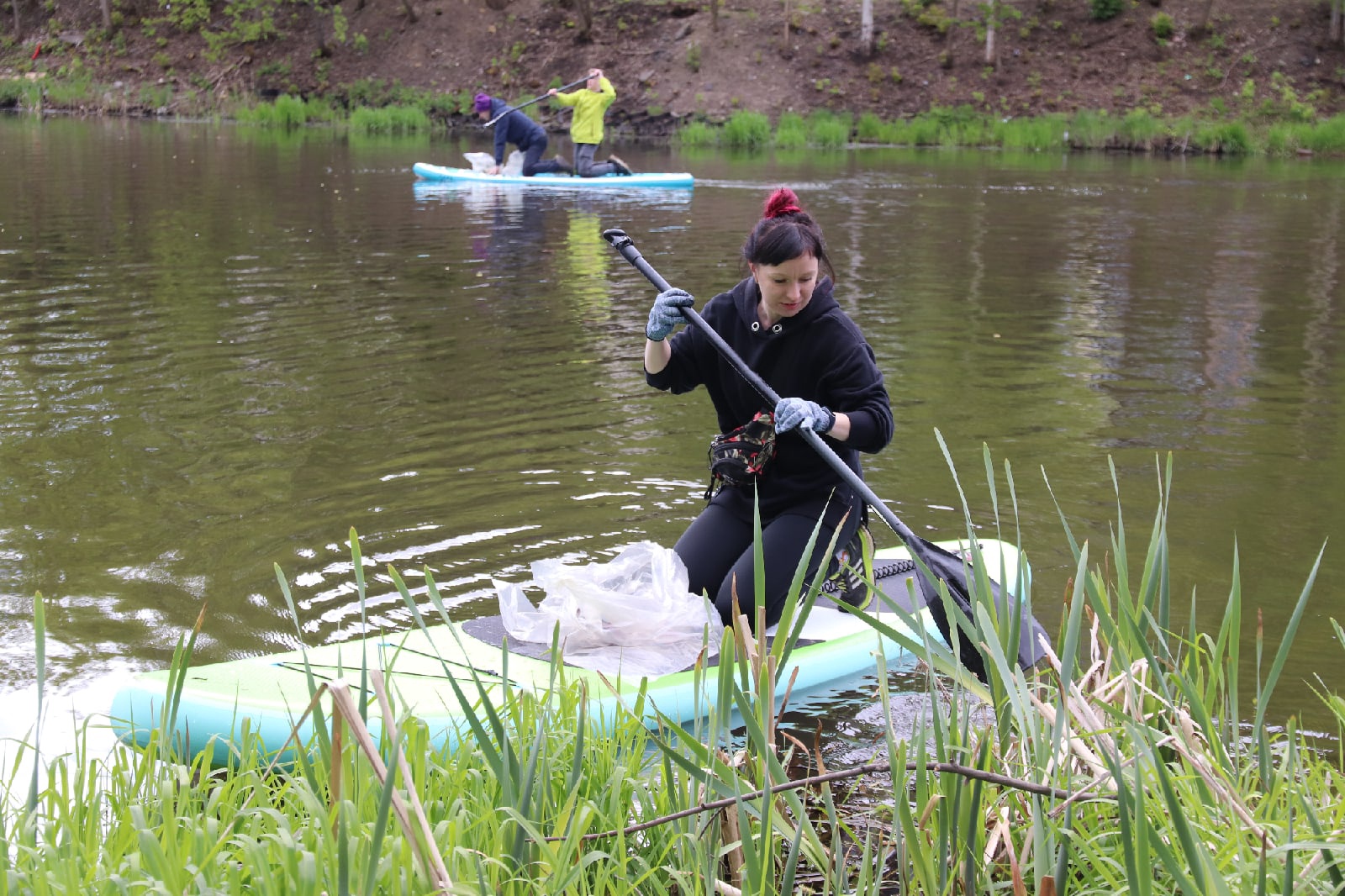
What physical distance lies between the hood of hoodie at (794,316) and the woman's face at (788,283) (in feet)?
0.10

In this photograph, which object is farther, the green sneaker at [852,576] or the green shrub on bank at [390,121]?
the green shrub on bank at [390,121]

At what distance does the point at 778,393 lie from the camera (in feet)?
12.5

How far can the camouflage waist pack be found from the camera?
3.79 metres

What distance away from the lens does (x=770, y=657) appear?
2.19 m

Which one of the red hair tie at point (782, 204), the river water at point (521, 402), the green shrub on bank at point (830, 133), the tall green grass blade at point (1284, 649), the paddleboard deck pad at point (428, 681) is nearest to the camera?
the tall green grass blade at point (1284, 649)

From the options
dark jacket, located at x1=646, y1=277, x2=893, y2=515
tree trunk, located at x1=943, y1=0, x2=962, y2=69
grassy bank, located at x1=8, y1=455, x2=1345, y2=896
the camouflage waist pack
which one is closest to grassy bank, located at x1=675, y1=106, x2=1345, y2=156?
tree trunk, located at x1=943, y1=0, x2=962, y2=69

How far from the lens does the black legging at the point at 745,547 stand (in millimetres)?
3785

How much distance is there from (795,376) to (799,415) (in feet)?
1.07

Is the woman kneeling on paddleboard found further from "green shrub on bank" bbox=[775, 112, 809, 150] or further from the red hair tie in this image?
"green shrub on bank" bbox=[775, 112, 809, 150]

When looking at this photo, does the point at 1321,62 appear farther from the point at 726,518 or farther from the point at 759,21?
the point at 726,518

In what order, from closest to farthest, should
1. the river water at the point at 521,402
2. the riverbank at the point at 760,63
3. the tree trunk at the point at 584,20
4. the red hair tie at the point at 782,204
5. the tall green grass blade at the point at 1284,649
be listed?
1. the tall green grass blade at the point at 1284,649
2. the red hair tie at the point at 782,204
3. the river water at the point at 521,402
4. the riverbank at the point at 760,63
5. the tree trunk at the point at 584,20

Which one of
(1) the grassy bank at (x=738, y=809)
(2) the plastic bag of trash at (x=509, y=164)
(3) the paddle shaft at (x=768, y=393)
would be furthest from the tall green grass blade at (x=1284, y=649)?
(2) the plastic bag of trash at (x=509, y=164)

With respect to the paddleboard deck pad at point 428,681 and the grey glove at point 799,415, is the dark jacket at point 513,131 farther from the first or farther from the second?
the grey glove at point 799,415

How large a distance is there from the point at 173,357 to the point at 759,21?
951 inches
